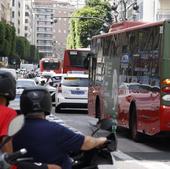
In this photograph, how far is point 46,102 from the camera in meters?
4.64

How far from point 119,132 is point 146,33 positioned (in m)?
5.02

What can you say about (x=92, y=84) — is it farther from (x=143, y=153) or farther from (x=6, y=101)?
(x=6, y=101)

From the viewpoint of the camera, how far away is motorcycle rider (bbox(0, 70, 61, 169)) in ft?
14.3

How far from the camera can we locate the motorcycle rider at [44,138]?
4477mm

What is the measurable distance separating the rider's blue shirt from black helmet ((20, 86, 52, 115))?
10cm

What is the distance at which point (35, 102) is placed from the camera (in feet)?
15.1

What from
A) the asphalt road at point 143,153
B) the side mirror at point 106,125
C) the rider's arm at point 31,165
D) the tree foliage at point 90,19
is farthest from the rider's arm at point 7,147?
the tree foliage at point 90,19

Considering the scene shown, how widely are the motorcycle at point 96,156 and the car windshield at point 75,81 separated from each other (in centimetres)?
2361

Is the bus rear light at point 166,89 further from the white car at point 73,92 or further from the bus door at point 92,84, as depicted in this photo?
the white car at point 73,92

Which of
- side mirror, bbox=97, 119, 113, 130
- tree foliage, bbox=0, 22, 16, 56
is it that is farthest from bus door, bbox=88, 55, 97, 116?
tree foliage, bbox=0, 22, 16, 56

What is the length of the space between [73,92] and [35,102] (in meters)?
24.4

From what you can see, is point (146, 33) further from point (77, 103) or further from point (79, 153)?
point (77, 103)

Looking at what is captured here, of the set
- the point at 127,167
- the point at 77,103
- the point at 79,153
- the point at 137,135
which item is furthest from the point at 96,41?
the point at 79,153

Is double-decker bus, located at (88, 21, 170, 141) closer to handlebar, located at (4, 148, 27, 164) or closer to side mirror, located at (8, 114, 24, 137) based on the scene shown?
side mirror, located at (8, 114, 24, 137)
